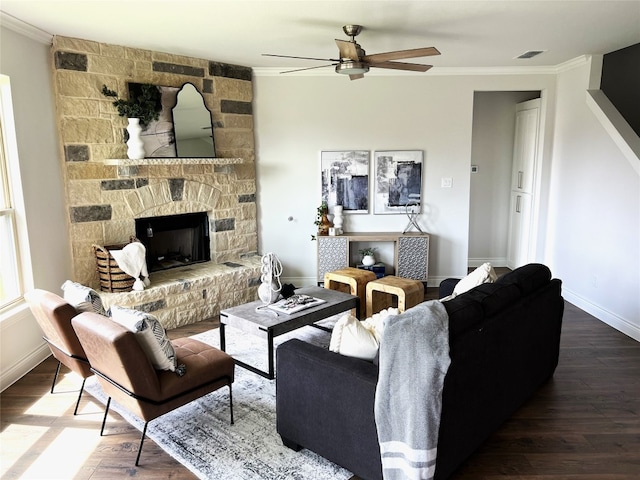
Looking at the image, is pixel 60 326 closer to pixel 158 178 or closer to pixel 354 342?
pixel 354 342

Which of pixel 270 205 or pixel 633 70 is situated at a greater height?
pixel 633 70

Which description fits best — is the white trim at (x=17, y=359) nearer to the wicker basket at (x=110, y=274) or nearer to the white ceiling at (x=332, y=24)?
the wicker basket at (x=110, y=274)

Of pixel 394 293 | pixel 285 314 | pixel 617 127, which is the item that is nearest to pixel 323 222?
pixel 394 293

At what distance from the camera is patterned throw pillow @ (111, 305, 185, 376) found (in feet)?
8.22

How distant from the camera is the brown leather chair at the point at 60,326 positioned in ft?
9.30

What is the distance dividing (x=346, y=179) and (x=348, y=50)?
2.44 m

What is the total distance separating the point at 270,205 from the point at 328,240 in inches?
33.8

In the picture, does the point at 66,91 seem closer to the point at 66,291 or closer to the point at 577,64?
the point at 66,291

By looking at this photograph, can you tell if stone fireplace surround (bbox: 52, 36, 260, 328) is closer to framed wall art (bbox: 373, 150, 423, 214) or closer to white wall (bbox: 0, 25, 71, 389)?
white wall (bbox: 0, 25, 71, 389)

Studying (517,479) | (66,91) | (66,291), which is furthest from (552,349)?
(66,91)

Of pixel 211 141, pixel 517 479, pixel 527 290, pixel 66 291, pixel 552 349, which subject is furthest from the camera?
pixel 211 141

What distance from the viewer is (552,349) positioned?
337 centimetres

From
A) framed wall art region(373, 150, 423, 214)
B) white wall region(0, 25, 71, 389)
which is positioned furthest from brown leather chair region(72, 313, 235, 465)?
framed wall art region(373, 150, 423, 214)

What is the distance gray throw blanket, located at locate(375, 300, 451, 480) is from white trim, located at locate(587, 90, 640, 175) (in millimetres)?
3333
